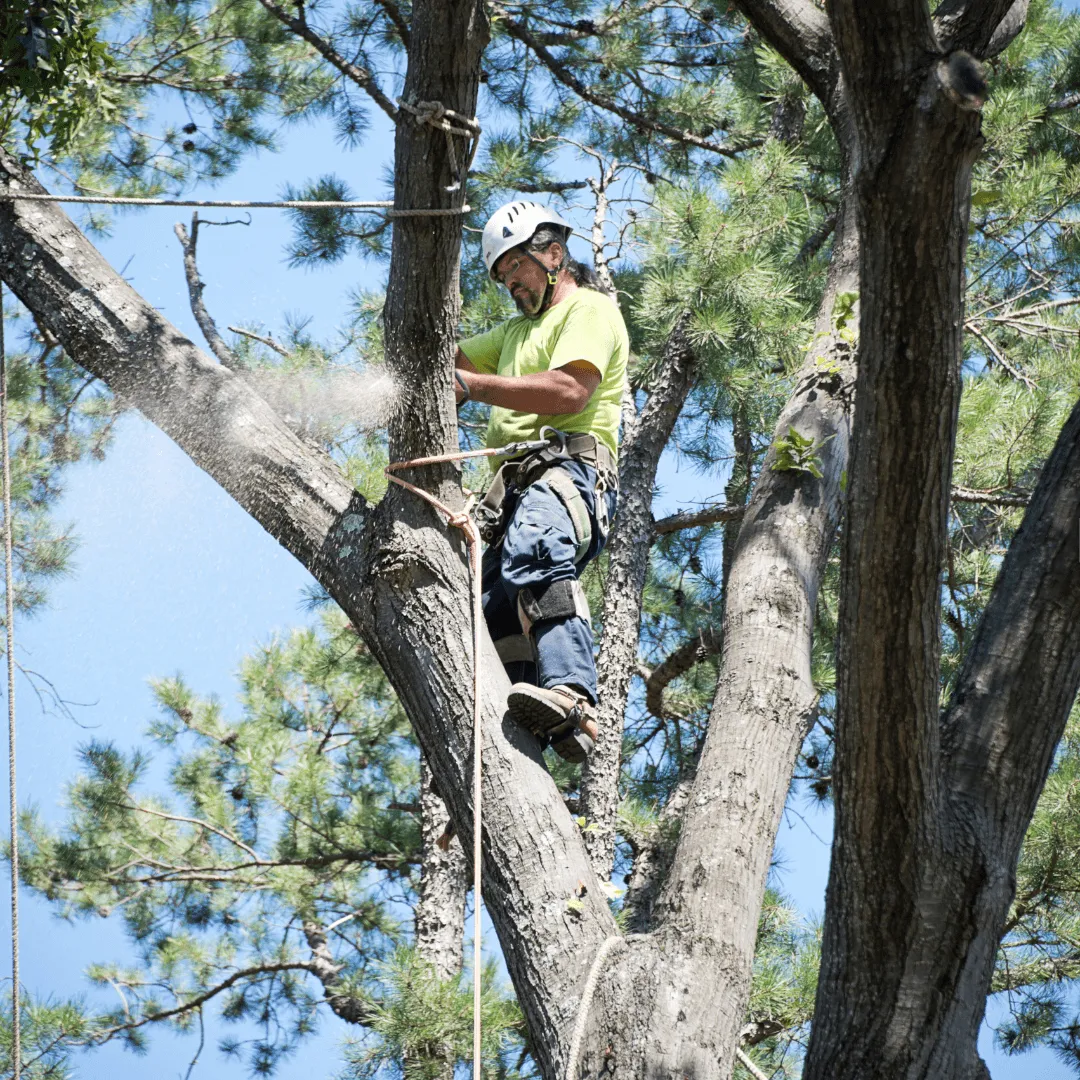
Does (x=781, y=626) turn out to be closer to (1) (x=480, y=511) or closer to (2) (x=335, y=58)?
(1) (x=480, y=511)

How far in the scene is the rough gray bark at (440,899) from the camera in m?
4.49

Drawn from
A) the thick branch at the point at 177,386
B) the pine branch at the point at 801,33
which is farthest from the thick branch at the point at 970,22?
the thick branch at the point at 177,386

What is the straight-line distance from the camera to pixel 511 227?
3.21 m

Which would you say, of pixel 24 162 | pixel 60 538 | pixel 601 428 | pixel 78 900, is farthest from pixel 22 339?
pixel 601 428

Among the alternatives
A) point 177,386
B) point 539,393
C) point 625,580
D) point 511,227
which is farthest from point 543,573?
point 625,580

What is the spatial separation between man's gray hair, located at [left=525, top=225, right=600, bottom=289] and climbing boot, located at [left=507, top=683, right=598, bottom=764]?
1.18 m

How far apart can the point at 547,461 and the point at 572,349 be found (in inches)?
10.1

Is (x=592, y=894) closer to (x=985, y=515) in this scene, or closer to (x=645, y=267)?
(x=645, y=267)

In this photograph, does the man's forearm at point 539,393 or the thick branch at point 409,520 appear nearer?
the thick branch at point 409,520

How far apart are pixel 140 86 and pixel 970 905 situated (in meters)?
5.57

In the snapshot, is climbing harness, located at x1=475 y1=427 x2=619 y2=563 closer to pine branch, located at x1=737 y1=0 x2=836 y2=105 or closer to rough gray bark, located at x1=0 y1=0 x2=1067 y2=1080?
rough gray bark, located at x1=0 y1=0 x2=1067 y2=1080

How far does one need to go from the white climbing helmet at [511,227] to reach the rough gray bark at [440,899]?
76.6 inches

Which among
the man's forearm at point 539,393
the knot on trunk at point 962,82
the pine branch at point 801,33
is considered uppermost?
the pine branch at point 801,33

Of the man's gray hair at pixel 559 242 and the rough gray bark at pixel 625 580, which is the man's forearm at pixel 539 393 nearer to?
the man's gray hair at pixel 559 242
